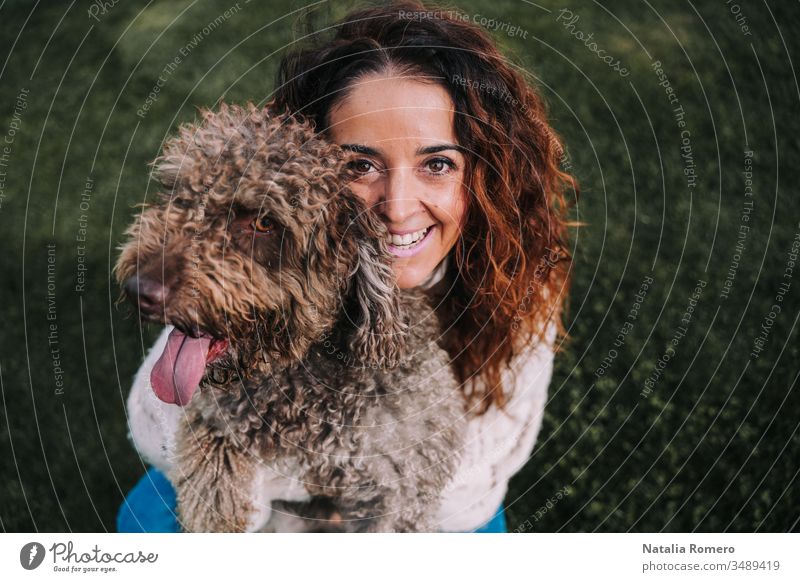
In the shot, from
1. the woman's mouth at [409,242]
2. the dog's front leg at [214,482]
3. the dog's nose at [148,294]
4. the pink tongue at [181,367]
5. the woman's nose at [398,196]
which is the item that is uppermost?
the woman's nose at [398,196]

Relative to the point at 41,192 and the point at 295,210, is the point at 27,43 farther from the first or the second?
the point at 295,210

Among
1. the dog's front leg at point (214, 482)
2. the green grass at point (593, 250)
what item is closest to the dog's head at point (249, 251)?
the dog's front leg at point (214, 482)

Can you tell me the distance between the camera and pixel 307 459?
1819mm

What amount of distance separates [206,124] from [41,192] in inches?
82.2

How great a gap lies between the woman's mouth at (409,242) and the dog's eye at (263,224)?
308 mm

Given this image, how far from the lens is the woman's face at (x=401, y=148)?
1560mm

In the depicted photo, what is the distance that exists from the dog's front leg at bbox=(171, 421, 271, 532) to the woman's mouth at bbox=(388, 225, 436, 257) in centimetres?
62

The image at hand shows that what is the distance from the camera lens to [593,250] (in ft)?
10.9
